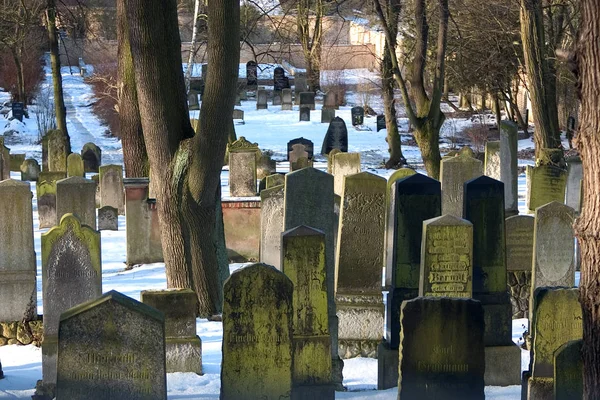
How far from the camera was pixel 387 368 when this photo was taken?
778 cm

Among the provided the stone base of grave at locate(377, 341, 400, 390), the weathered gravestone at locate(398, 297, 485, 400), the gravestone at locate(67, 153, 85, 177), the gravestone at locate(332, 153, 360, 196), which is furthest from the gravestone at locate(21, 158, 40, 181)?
the weathered gravestone at locate(398, 297, 485, 400)

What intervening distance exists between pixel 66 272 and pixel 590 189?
478cm

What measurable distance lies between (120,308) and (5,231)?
4.78 metres

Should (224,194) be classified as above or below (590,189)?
below

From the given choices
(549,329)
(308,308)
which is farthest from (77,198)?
(549,329)

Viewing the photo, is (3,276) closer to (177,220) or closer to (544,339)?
(177,220)

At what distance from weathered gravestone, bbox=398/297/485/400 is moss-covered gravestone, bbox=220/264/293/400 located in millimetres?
736

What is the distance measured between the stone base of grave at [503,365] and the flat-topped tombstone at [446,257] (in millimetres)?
802

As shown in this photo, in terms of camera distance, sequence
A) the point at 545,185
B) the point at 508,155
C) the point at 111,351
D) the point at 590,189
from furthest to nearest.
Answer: the point at 508,155 < the point at 545,185 < the point at 111,351 < the point at 590,189

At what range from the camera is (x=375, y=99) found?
41219 mm

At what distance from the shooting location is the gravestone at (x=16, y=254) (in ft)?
32.9

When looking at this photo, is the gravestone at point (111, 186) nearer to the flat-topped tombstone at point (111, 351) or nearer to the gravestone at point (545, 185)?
the gravestone at point (545, 185)

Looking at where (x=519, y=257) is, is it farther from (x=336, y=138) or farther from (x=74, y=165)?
(x=336, y=138)

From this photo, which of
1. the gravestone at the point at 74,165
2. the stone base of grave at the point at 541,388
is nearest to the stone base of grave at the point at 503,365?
the stone base of grave at the point at 541,388
